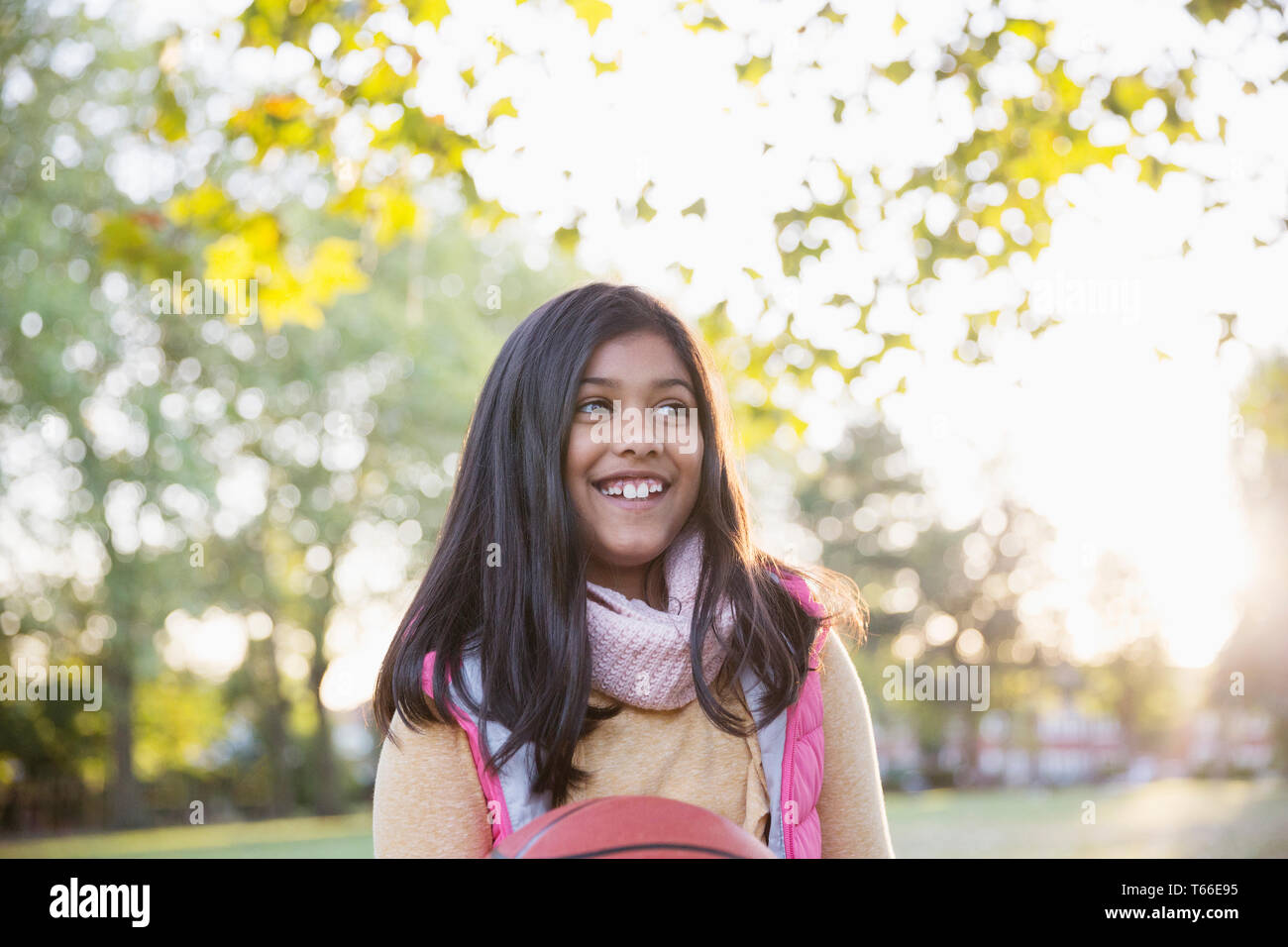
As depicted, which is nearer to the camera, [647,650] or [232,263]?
[647,650]

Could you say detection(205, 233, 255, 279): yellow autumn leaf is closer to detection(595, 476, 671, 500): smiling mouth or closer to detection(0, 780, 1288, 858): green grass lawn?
detection(595, 476, 671, 500): smiling mouth

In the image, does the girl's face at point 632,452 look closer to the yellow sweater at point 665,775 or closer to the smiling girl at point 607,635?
the smiling girl at point 607,635

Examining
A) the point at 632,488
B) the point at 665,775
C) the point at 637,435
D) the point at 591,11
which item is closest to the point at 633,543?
the point at 632,488

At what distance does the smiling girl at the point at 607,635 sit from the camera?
8.46 ft

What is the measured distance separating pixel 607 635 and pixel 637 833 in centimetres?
52

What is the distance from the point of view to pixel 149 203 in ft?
67.2

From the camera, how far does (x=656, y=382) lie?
2887 millimetres

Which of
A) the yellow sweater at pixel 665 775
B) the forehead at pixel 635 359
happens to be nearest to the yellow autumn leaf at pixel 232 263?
the forehead at pixel 635 359

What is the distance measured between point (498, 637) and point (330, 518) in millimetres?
22931

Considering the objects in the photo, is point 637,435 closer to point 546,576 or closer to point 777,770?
point 546,576

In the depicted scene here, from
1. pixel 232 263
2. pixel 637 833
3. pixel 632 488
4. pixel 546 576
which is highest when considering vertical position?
pixel 232 263

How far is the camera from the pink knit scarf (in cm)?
270

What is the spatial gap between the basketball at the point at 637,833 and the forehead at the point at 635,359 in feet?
3.29

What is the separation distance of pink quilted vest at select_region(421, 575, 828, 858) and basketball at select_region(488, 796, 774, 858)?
200 millimetres
